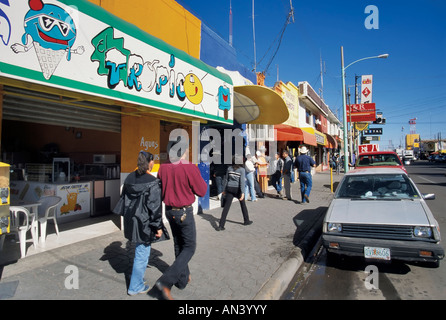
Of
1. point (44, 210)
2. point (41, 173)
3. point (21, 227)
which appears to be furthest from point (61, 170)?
point (21, 227)

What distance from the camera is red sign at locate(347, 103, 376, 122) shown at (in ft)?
69.4

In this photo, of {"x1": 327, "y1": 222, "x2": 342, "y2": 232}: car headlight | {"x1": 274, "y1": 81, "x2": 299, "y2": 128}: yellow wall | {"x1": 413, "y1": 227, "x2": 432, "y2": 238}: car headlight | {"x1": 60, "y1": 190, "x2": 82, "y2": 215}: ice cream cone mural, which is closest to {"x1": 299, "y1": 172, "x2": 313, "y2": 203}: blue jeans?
{"x1": 327, "y1": 222, "x2": 342, "y2": 232}: car headlight

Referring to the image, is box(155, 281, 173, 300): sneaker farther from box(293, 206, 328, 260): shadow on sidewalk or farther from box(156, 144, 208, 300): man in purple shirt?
box(293, 206, 328, 260): shadow on sidewalk

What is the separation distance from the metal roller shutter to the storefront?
0.7 inches

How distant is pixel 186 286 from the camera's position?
3.44m

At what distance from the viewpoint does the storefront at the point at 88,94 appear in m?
3.25

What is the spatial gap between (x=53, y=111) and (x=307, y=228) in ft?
19.1

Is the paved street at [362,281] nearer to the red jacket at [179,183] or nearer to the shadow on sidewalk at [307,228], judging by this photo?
the shadow on sidewalk at [307,228]

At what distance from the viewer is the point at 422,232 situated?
367 centimetres

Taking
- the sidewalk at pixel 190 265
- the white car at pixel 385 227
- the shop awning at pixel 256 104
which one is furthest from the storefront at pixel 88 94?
the white car at pixel 385 227

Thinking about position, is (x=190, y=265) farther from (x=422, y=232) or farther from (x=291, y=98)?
(x=291, y=98)
